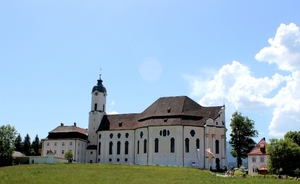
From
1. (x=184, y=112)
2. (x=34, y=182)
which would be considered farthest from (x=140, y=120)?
(x=34, y=182)

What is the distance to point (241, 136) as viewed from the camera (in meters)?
69.2

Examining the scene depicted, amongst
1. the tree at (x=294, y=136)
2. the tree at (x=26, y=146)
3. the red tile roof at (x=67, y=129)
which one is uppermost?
the red tile roof at (x=67, y=129)

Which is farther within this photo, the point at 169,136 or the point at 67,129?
the point at 67,129

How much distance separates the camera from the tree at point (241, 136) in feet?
225

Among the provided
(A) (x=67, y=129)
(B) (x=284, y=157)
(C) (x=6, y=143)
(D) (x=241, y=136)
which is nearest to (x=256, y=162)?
(D) (x=241, y=136)

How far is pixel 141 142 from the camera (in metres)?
68.1

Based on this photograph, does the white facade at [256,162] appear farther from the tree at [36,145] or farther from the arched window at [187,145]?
the tree at [36,145]

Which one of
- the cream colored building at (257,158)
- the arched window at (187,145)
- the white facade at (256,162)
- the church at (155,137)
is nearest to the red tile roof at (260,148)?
the cream colored building at (257,158)

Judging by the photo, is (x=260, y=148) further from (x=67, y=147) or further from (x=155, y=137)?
(x=67, y=147)

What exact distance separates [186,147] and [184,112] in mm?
6446

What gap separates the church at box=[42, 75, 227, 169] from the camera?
6419 centimetres

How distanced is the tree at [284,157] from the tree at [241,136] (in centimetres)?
1743

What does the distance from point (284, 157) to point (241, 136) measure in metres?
19.3

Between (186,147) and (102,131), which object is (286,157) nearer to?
(186,147)
